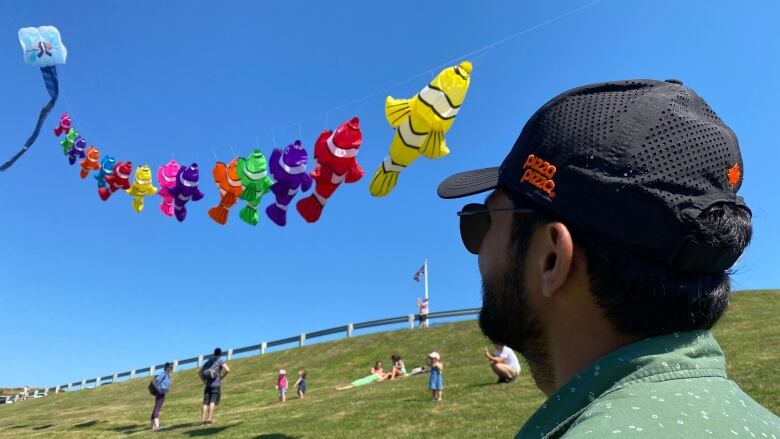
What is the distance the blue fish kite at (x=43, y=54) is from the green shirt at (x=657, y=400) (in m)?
14.9

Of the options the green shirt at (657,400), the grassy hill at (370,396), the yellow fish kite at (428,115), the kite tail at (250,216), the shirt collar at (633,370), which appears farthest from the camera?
the kite tail at (250,216)

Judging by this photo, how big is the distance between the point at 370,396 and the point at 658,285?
43.8ft

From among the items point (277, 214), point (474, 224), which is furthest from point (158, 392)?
point (474, 224)

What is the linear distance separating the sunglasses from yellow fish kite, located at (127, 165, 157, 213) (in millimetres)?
13880

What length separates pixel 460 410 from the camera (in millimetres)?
10070

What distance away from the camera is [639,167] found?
1.09 m

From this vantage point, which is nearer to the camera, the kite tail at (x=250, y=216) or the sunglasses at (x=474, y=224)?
the sunglasses at (x=474, y=224)

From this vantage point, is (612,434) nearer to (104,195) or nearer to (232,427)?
(232,427)

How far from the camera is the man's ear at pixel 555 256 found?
3.80 feet

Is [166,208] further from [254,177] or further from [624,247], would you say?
[624,247]

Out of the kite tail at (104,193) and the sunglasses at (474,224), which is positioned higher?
the kite tail at (104,193)

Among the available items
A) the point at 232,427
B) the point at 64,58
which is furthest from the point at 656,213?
the point at 64,58

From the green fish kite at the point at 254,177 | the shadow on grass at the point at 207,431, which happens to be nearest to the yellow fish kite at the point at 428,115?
the green fish kite at the point at 254,177

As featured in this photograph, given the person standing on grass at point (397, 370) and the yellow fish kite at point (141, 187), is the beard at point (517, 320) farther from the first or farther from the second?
the person standing on grass at point (397, 370)
